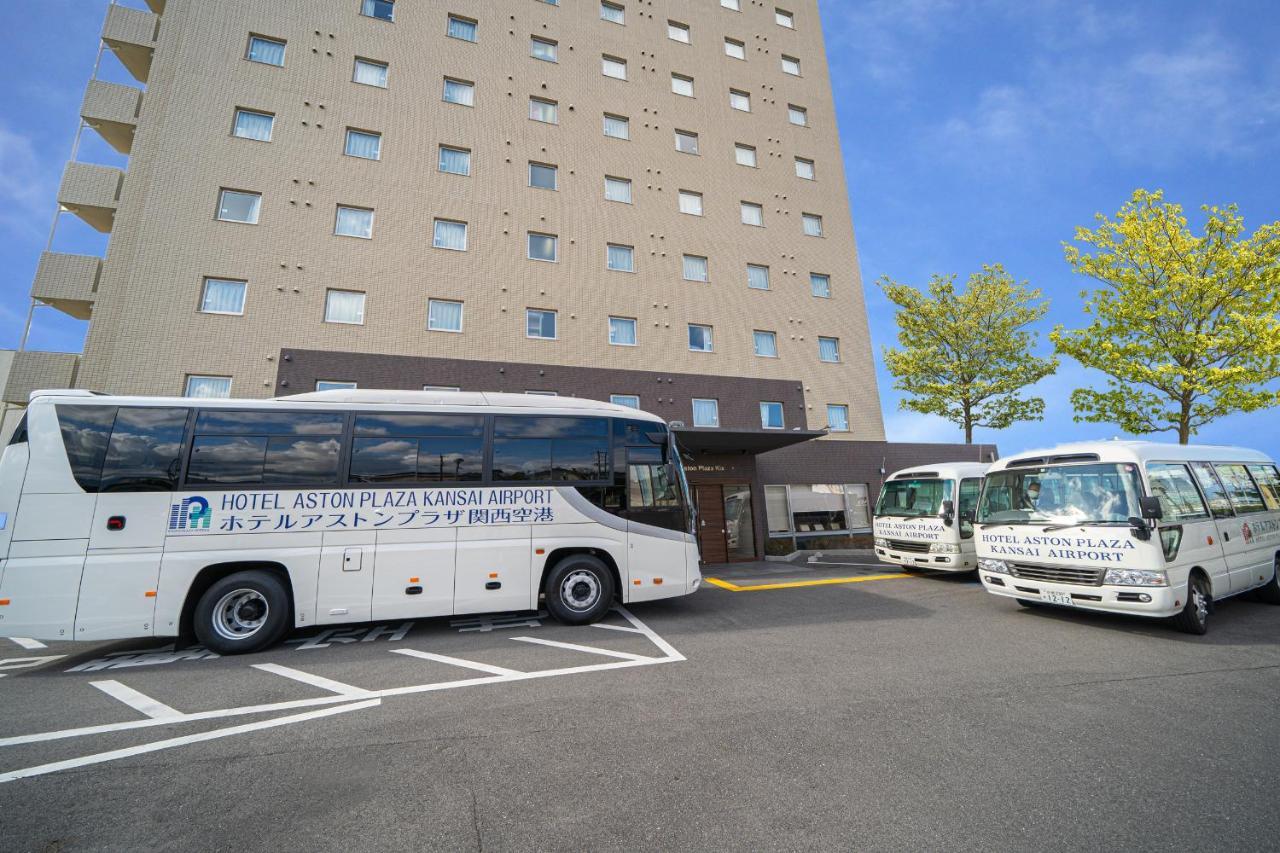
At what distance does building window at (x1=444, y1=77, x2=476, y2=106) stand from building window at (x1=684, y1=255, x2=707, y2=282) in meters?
9.94

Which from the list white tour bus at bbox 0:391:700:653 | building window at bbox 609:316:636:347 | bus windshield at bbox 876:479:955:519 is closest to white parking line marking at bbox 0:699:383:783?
white tour bus at bbox 0:391:700:653

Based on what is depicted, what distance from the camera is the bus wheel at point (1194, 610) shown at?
21.1 ft

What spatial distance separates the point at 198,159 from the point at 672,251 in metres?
15.5

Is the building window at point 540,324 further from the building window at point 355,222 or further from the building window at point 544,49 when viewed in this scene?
the building window at point 544,49

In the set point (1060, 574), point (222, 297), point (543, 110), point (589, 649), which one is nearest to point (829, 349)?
point (543, 110)

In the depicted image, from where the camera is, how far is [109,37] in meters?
16.2

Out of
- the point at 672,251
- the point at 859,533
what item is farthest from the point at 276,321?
the point at 859,533

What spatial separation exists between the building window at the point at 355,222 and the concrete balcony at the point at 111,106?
7.10 meters

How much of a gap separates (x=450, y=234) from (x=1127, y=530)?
1842cm

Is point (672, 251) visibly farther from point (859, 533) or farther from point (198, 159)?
point (198, 159)

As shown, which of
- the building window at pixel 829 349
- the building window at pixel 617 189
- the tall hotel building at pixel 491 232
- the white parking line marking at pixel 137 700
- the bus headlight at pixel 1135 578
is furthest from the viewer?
the building window at pixel 829 349

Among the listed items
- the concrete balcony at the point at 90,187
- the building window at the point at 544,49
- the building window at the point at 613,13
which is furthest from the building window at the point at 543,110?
the concrete balcony at the point at 90,187

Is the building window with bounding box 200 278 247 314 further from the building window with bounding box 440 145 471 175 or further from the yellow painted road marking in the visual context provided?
the yellow painted road marking

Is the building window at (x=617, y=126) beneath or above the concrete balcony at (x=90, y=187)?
above
